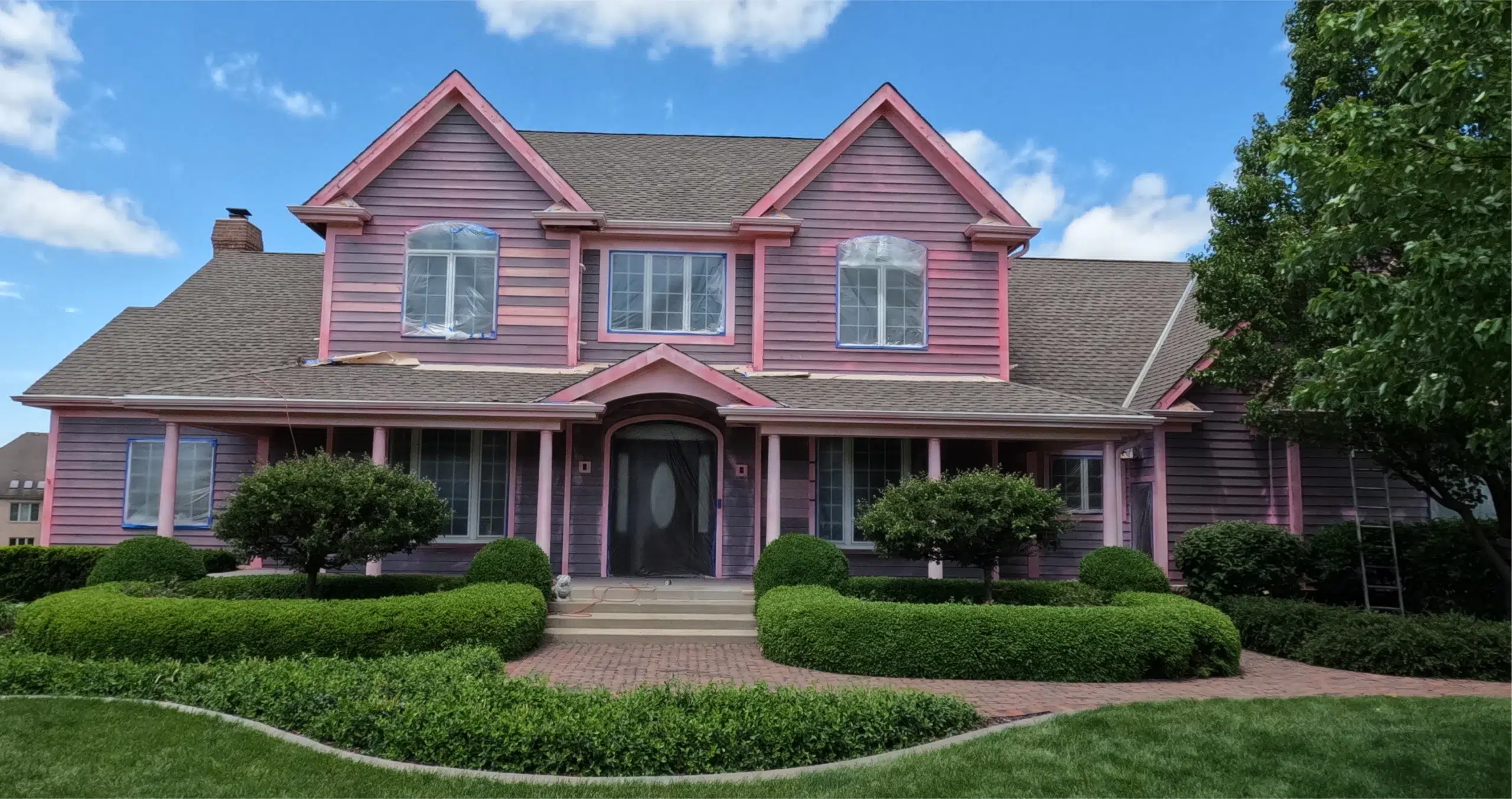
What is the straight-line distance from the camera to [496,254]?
51.0 feet

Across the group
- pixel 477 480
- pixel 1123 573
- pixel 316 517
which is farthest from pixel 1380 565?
pixel 316 517

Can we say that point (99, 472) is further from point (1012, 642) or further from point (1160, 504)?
point (1160, 504)

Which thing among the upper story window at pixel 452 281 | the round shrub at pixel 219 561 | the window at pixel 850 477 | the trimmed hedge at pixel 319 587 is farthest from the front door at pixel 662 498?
the round shrub at pixel 219 561

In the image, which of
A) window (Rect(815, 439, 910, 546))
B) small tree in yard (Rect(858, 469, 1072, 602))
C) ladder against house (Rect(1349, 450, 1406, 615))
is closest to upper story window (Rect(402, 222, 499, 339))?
window (Rect(815, 439, 910, 546))

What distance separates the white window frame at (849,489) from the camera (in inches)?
610

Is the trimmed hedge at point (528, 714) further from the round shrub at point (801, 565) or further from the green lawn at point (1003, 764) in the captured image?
the round shrub at point (801, 565)

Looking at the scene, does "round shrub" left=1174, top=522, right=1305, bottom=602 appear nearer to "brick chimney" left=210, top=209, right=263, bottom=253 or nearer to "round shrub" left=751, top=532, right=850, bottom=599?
"round shrub" left=751, top=532, right=850, bottom=599

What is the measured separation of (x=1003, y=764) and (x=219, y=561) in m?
13.0

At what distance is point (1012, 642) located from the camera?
32.7 ft

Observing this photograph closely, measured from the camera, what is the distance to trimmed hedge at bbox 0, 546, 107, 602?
15.0 metres

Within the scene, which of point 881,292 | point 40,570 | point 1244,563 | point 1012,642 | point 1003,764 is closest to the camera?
point 1003,764

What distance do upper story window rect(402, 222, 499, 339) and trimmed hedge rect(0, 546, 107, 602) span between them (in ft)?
20.2

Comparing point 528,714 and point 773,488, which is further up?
point 773,488

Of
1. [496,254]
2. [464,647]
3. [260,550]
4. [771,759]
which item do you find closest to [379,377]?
[496,254]
